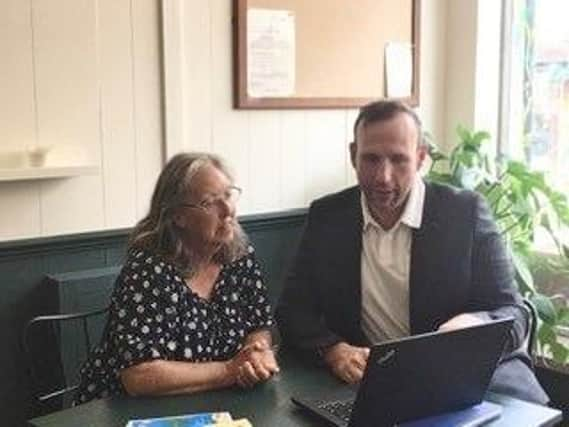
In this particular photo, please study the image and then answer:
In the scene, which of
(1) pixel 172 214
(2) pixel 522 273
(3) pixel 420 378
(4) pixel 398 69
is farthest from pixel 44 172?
(2) pixel 522 273

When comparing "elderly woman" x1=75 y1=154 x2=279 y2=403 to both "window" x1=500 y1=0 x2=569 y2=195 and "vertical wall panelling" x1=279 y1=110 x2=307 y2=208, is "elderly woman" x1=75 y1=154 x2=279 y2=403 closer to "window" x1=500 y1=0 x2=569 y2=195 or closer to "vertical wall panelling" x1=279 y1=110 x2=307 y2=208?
"vertical wall panelling" x1=279 y1=110 x2=307 y2=208

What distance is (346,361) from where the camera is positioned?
1.71 metres

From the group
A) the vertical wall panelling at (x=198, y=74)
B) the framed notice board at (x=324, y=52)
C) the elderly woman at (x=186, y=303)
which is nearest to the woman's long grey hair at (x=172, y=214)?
the elderly woman at (x=186, y=303)

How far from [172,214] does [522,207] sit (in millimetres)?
1716

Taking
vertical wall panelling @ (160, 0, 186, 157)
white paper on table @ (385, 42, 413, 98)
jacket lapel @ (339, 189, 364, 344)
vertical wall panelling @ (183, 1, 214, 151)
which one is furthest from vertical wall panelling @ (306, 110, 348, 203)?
jacket lapel @ (339, 189, 364, 344)

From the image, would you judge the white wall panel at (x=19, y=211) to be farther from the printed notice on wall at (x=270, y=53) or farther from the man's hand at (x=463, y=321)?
the man's hand at (x=463, y=321)

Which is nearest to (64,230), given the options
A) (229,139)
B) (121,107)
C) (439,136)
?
(121,107)

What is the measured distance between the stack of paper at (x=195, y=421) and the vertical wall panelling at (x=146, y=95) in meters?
1.27

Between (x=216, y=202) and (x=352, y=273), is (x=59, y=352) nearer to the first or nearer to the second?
(x=216, y=202)

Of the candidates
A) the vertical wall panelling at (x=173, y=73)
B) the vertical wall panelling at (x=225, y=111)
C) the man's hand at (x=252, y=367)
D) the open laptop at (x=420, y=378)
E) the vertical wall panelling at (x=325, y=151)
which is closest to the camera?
the open laptop at (x=420, y=378)

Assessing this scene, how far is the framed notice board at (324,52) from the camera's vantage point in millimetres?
2805

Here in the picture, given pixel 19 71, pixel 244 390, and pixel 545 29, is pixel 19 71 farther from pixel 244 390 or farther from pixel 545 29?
pixel 545 29

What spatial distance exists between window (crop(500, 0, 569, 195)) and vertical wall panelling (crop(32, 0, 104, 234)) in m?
2.00

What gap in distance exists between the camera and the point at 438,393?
1423mm
